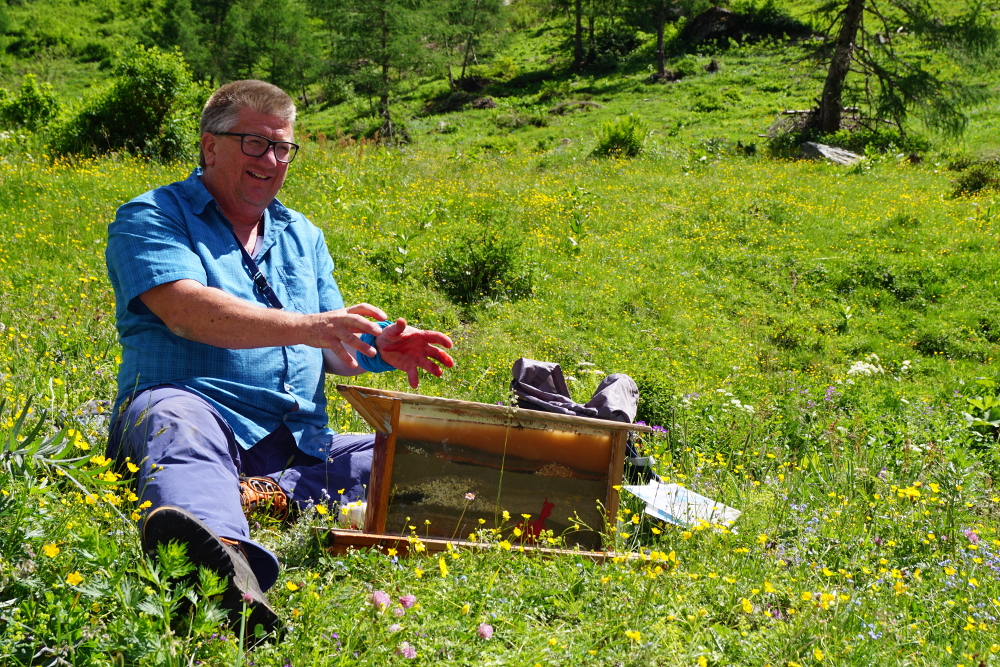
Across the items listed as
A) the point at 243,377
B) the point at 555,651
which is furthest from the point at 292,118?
the point at 555,651

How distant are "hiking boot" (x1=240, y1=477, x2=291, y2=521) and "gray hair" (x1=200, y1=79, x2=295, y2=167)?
4.43ft

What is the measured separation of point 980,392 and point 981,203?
7667mm

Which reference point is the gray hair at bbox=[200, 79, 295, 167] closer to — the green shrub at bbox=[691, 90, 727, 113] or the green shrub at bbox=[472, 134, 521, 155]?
the green shrub at bbox=[472, 134, 521, 155]

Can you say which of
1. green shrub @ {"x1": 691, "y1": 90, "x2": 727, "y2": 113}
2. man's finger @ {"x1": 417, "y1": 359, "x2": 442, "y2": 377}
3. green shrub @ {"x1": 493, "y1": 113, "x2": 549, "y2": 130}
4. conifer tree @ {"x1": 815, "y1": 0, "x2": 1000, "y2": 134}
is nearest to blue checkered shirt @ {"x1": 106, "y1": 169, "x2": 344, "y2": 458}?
man's finger @ {"x1": 417, "y1": 359, "x2": 442, "y2": 377}

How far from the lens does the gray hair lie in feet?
9.89

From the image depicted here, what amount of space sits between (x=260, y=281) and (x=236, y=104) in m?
0.73

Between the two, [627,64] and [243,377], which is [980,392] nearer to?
[243,377]

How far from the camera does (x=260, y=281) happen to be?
3012 millimetres

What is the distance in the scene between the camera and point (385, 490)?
8.71 feet

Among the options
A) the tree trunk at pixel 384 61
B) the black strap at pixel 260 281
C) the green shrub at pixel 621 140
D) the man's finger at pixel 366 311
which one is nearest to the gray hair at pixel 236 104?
the black strap at pixel 260 281

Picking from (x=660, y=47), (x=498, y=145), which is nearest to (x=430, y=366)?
(x=498, y=145)

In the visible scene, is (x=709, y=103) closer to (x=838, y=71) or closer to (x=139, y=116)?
(x=838, y=71)

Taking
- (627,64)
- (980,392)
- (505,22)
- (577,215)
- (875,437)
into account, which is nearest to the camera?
(875,437)

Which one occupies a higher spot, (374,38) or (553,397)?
(374,38)
